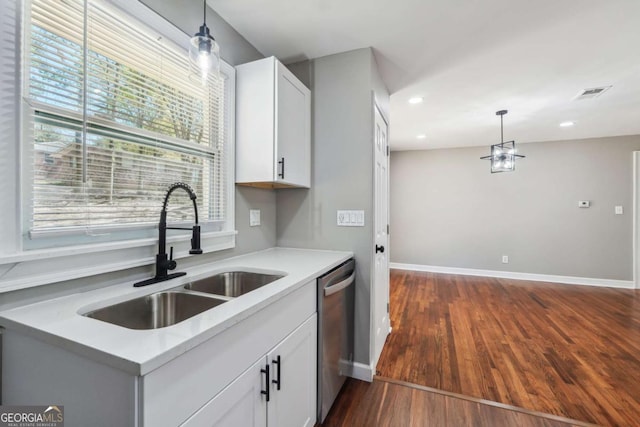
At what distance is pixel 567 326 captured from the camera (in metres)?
2.94

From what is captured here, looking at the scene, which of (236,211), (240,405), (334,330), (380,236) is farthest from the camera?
(380,236)

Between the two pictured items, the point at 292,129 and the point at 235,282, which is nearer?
the point at 235,282

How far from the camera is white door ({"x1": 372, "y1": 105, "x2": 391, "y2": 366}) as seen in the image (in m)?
2.16

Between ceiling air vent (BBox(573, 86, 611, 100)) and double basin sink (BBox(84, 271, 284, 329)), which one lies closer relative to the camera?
double basin sink (BBox(84, 271, 284, 329))

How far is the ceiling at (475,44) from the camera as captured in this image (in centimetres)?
166

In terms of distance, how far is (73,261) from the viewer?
101cm

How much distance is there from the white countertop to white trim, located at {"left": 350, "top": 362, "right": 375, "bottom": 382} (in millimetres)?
1134

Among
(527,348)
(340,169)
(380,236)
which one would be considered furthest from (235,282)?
(527,348)

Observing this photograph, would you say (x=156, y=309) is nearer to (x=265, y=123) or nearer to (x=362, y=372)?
(x=265, y=123)

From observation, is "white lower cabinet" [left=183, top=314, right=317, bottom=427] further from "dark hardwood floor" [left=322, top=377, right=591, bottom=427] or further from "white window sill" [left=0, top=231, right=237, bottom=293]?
"white window sill" [left=0, top=231, right=237, bottom=293]

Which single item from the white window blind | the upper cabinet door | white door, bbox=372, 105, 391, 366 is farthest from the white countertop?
white door, bbox=372, 105, 391, 366

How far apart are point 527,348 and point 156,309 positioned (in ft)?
9.73

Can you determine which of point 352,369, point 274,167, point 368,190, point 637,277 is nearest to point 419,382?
point 352,369

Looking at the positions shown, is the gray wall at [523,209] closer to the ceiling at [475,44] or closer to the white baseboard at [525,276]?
the white baseboard at [525,276]
